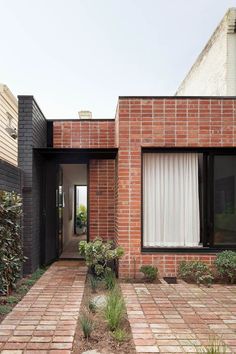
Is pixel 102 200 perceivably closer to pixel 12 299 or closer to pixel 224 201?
pixel 224 201

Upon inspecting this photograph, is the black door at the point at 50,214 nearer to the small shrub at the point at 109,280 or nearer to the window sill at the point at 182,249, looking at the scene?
the small shrub at the point at 109,280

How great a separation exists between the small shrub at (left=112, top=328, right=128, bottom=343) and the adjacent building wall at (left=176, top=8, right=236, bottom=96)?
7289 mm

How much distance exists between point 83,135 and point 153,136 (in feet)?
7.31

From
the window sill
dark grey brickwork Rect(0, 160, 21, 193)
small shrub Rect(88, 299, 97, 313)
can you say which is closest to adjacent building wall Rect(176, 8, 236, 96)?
the window sill

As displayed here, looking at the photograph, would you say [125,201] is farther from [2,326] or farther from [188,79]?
[188,79]

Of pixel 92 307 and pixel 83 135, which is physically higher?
pixel 83 135

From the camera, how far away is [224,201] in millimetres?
6551

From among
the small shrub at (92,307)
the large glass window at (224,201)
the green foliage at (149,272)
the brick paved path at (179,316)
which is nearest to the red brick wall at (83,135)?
the large glass window at (224,201)

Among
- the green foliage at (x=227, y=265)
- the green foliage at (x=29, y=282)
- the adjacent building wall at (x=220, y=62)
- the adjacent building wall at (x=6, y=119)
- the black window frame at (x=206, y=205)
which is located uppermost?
the adjacent building wall at (x=220, y=62)

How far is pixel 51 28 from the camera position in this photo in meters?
10.4

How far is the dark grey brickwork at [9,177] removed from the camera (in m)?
5.42

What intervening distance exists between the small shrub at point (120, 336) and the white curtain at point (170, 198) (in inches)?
116

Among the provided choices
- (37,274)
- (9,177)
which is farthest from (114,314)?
(37,274)

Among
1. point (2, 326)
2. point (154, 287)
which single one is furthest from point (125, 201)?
point (2, 326)
